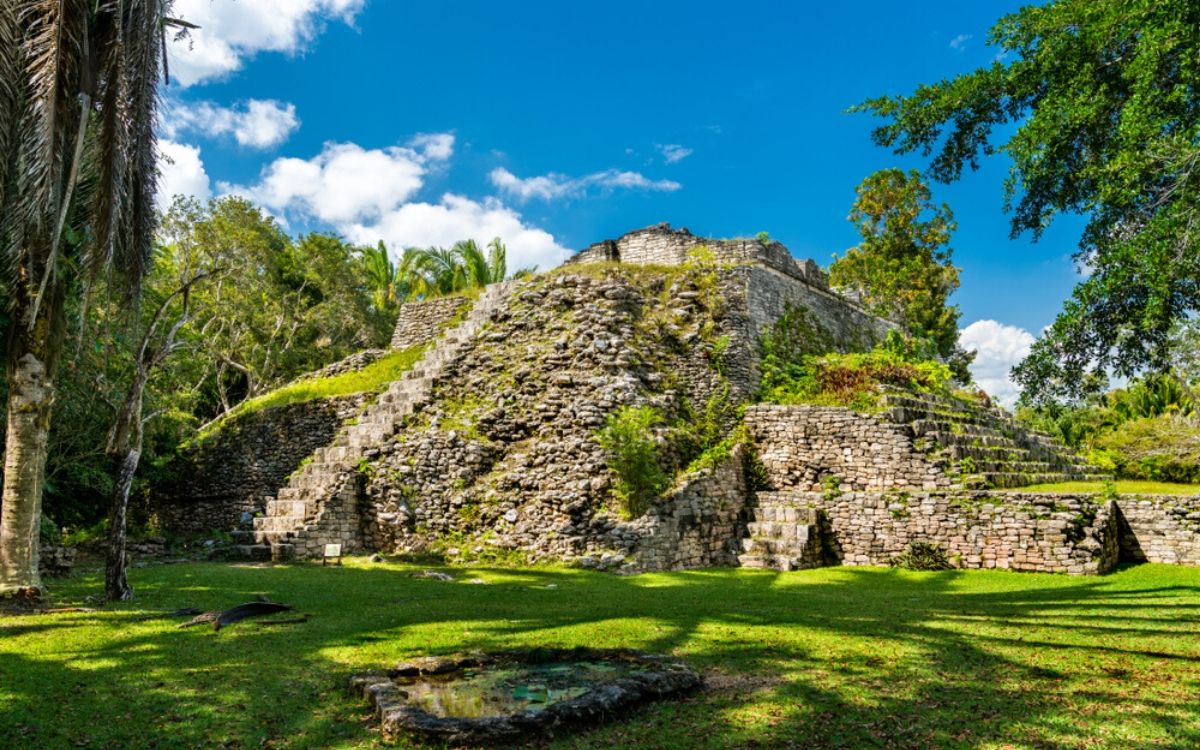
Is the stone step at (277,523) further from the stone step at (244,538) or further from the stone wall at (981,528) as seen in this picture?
the stone wall at (981,528)

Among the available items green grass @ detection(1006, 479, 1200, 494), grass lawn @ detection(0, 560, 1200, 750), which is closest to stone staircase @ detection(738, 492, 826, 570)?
grass lawn @ detection(0, 560, 1200, 750)

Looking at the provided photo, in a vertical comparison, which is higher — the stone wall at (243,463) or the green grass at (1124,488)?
the stone wall at (243,463)

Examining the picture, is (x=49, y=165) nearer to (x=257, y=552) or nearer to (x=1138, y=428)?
(x=257, y=552)

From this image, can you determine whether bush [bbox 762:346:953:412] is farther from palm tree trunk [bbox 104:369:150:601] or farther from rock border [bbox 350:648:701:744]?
palm tree trunk [bbox 104:369:150:601]

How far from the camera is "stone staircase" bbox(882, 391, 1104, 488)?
512 inches

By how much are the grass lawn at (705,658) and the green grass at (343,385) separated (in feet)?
27.1

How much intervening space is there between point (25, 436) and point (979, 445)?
14.5m

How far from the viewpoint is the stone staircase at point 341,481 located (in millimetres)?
13133

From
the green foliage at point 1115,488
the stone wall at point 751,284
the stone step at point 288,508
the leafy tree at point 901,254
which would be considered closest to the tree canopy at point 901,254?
the leafy tree at point 901,254

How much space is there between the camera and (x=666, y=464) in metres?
13.1

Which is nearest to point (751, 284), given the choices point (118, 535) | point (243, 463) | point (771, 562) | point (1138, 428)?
point (771, 562)

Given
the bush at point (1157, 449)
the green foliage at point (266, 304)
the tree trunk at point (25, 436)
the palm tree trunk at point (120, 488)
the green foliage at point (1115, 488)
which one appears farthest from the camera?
the green foliage at point (266, 304)

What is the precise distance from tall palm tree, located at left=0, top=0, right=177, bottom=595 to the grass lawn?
62.3 inches

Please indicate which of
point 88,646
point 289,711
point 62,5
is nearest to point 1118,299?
point 289,711
